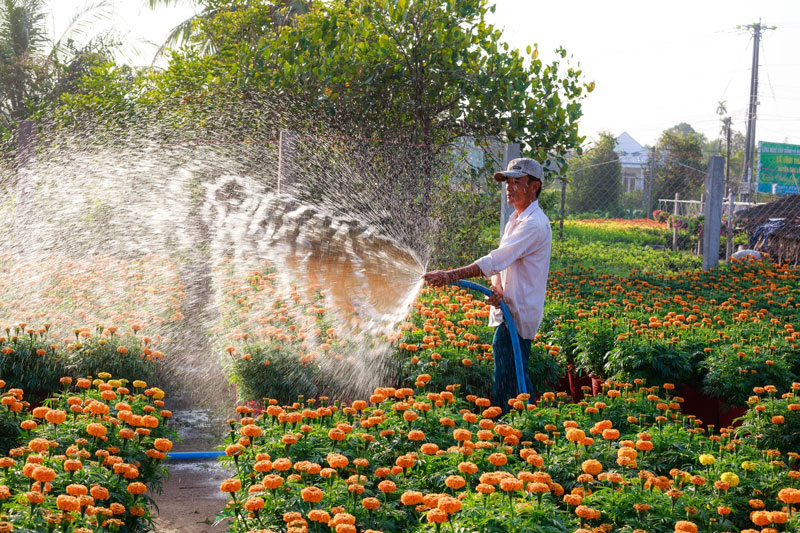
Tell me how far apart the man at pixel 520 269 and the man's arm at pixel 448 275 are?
106 mm

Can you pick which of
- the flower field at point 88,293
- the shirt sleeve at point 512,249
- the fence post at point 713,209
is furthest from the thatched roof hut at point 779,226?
the flower field at point 88,293

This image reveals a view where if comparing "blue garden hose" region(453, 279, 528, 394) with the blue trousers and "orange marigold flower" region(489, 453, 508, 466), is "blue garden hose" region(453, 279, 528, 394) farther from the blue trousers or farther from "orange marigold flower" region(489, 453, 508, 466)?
"orange marigold flower" region(489, 453, 508, 466)

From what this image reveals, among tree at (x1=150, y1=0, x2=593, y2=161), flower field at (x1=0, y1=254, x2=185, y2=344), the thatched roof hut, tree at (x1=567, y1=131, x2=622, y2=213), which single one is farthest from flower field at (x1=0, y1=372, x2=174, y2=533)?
tree at (x1=567, y1=131, x2=622, y2=213)

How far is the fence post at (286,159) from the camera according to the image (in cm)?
792

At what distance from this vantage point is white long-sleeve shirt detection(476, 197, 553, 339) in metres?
4.00

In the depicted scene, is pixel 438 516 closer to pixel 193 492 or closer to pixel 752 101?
pixel 193 492

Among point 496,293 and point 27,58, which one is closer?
point 496,293

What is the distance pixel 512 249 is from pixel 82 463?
229cm

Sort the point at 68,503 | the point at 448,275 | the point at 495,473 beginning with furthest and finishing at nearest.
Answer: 1. the point at 448,275
2. the point at 495,473
3. the point at 68,503

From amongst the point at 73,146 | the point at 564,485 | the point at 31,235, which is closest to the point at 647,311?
the point at 564,485

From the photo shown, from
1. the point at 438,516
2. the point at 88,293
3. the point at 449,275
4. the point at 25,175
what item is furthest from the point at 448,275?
the point at 25,175

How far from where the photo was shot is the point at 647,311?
5.92m

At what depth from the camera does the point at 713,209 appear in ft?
28.9

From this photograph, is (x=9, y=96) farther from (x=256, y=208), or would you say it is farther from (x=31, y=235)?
(x=256, y=208)
